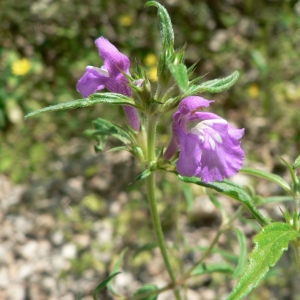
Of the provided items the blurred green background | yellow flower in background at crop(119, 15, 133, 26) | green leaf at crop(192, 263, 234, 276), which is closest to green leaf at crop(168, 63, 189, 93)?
green leaf at crop(192, 263, 234, 276)

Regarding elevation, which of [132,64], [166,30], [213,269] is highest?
[166,30]

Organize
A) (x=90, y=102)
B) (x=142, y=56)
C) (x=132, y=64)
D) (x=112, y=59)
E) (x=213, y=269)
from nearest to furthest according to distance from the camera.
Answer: (x=90, y=102) → (x=112, y=59) → (x=213, y=269) → (x=142, y=56) → (x=132, y=64)

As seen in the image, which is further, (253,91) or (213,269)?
(253,91)

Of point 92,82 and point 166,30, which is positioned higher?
point 166,30

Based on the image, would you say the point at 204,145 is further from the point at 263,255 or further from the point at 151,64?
the point at 151,64

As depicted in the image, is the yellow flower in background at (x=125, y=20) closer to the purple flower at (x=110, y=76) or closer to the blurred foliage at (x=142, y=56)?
the blurred foliage at (x=142, y=56)

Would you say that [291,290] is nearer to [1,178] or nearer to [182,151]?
[182,151]

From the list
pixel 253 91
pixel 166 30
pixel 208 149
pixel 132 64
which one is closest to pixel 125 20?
pixel 132 64

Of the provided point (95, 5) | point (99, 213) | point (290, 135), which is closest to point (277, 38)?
point (290, 135)
